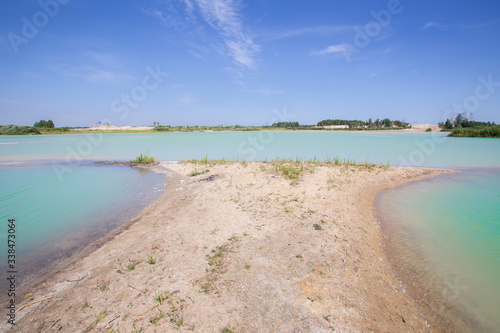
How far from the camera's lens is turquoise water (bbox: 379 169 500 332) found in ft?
12.2

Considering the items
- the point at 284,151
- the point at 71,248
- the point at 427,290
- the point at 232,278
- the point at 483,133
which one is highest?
the point at 483,133

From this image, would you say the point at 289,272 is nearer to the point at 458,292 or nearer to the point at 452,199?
the point at 458,292

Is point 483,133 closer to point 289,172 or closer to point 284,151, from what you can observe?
point 284,151

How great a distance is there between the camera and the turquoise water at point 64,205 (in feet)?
16.3

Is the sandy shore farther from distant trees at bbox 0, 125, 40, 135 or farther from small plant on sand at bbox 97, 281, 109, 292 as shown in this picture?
distant trees at bbox 0, 125, 40, 135

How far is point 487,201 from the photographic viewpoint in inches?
313

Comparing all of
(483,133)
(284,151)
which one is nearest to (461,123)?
(483,133)

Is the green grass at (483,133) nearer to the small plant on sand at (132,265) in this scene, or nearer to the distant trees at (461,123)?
the distant trees at (461,123)

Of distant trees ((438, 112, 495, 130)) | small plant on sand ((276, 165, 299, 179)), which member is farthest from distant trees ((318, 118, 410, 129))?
small plant on sand ((276, 165, 299, 179))

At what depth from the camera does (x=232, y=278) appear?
3.53m

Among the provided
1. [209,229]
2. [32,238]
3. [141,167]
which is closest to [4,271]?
[32,238]

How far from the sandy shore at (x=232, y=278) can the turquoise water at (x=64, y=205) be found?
75 centimetres

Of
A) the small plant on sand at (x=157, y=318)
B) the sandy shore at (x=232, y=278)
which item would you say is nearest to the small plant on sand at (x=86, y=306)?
the sandy shore at (x=232, y=278)

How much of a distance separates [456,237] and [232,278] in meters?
5.69
